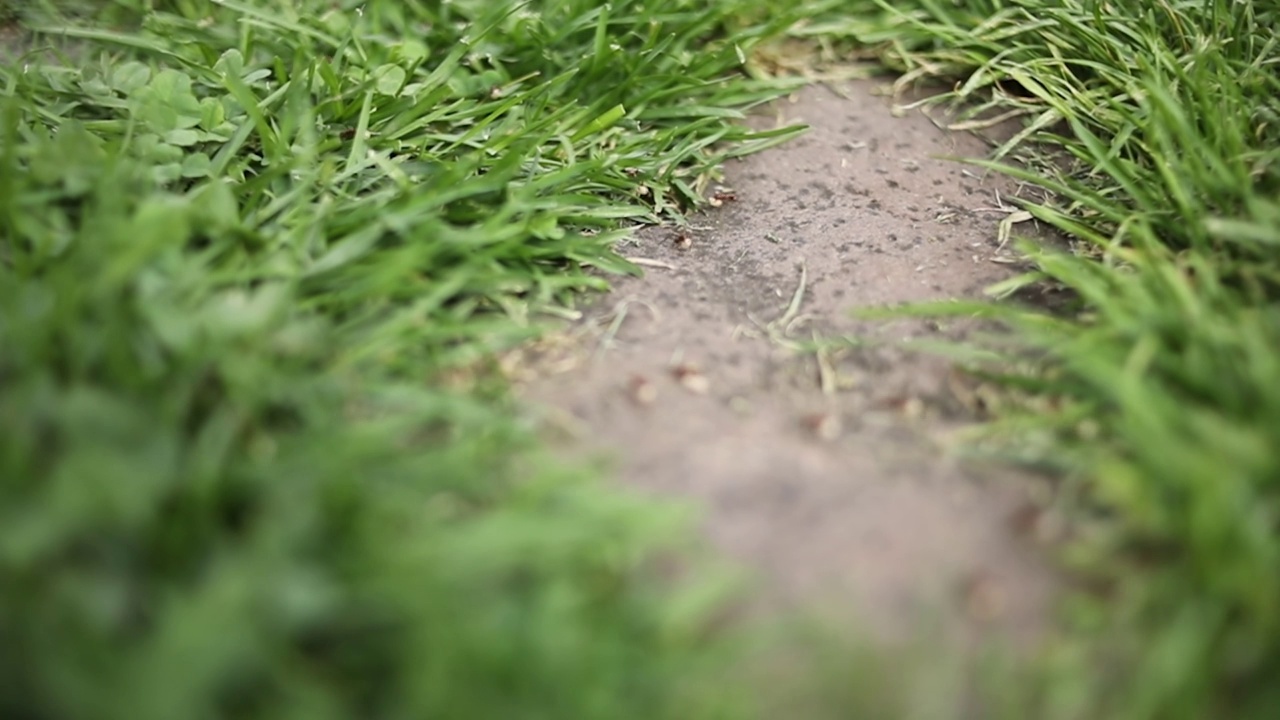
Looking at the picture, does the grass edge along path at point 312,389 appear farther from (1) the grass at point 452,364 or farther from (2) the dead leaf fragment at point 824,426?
(2) the dead leaf fragment at point 824,426

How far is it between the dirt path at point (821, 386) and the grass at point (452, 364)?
10 centimetres

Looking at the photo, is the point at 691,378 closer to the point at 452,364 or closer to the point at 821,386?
the point at 821,386

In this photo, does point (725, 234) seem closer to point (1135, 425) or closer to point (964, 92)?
point (964, 92)

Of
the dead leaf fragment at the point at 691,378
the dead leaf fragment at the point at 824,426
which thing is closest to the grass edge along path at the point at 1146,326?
the dead leaf fragment at the point at 824,426

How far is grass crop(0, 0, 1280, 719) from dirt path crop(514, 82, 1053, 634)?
0.10 metres

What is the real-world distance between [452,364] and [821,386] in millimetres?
669

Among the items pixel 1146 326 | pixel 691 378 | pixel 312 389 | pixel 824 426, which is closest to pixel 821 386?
pixel 824 426

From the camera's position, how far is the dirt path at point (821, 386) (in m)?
1.44

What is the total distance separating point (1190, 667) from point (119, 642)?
135 cm

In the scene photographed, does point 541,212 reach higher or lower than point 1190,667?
higher

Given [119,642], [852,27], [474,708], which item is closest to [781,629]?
[474,708]

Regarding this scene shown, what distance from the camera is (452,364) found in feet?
5.57

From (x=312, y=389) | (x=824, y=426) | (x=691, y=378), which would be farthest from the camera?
(x=691, y=378)

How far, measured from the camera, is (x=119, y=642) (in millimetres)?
1197
